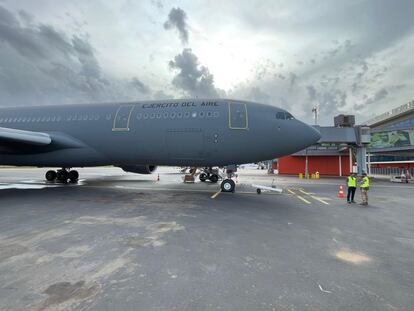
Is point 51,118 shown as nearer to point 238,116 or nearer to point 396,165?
point 238,116

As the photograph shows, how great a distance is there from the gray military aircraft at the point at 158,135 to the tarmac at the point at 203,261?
4.24 meters

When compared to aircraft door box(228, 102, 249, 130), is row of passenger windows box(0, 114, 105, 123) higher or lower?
higher

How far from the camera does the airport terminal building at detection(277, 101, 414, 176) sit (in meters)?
27.3

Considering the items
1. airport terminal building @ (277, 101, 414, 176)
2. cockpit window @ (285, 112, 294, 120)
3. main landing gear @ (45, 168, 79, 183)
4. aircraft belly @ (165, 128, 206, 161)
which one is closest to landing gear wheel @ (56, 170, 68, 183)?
main landing gear @ (45, 168, 79, 183)

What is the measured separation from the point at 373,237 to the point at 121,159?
11.2 meters

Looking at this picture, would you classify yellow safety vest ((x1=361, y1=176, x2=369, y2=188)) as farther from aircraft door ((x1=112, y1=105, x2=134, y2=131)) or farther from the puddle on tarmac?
aircraft door ((x1=112, y1=105, x2=134, y2=131))

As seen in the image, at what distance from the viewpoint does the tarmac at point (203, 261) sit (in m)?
3.19

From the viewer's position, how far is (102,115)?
536 inches

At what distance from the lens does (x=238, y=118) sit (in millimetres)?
11836

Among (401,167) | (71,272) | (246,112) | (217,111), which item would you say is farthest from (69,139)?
(401,167)

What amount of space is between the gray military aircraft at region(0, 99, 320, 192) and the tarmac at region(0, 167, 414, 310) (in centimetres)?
424

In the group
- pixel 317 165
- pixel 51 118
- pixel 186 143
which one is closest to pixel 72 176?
Result: pixel 51 118

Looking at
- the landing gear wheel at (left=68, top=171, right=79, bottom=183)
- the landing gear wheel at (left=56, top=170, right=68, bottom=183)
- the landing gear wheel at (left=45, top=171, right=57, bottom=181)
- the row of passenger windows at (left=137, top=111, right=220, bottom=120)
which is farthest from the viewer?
the landing gear wheel at (left=45, top=171, right=57, bottom=181)

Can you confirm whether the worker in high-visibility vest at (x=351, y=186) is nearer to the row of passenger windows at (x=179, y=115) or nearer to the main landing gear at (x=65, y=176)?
A: the row of passenger windows at (x=179, y=115)
